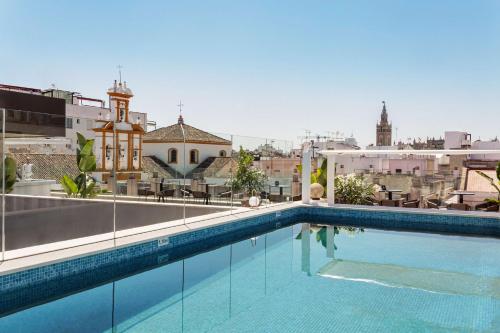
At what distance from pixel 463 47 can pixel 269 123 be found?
21.2 metres

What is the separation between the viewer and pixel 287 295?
21.4 ft

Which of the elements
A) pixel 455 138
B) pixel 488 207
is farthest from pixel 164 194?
pixel 455 138

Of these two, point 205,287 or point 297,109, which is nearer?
Answer: point 205,287

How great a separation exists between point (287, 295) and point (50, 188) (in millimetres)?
4300

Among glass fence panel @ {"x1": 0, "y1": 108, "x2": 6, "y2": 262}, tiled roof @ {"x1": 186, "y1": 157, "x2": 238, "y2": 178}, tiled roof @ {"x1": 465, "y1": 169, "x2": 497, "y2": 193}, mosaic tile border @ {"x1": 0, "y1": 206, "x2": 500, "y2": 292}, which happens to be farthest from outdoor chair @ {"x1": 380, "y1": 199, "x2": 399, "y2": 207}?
tiled roof @ {"x1": 465, "y1": 169, "x2": 497, "y2": 193}

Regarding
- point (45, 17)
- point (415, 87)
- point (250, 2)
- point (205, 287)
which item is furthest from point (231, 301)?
point (415, 87)

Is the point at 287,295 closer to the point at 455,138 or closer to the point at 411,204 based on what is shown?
the point at 411,204

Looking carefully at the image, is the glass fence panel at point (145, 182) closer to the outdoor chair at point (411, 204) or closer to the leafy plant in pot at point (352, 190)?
the leafy plant in pot at point (352, 190)

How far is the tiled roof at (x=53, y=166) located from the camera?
7.71 m

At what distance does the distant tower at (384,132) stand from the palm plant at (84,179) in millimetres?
106477

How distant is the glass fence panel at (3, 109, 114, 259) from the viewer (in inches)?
263

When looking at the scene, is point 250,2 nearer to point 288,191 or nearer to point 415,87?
point 288,191

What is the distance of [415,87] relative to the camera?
81.8 ft

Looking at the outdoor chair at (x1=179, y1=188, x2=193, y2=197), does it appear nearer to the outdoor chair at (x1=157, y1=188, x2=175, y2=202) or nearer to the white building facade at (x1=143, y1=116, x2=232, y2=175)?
the outdoor chair at (x1=157, y1=188, x2=175, y2=202)
